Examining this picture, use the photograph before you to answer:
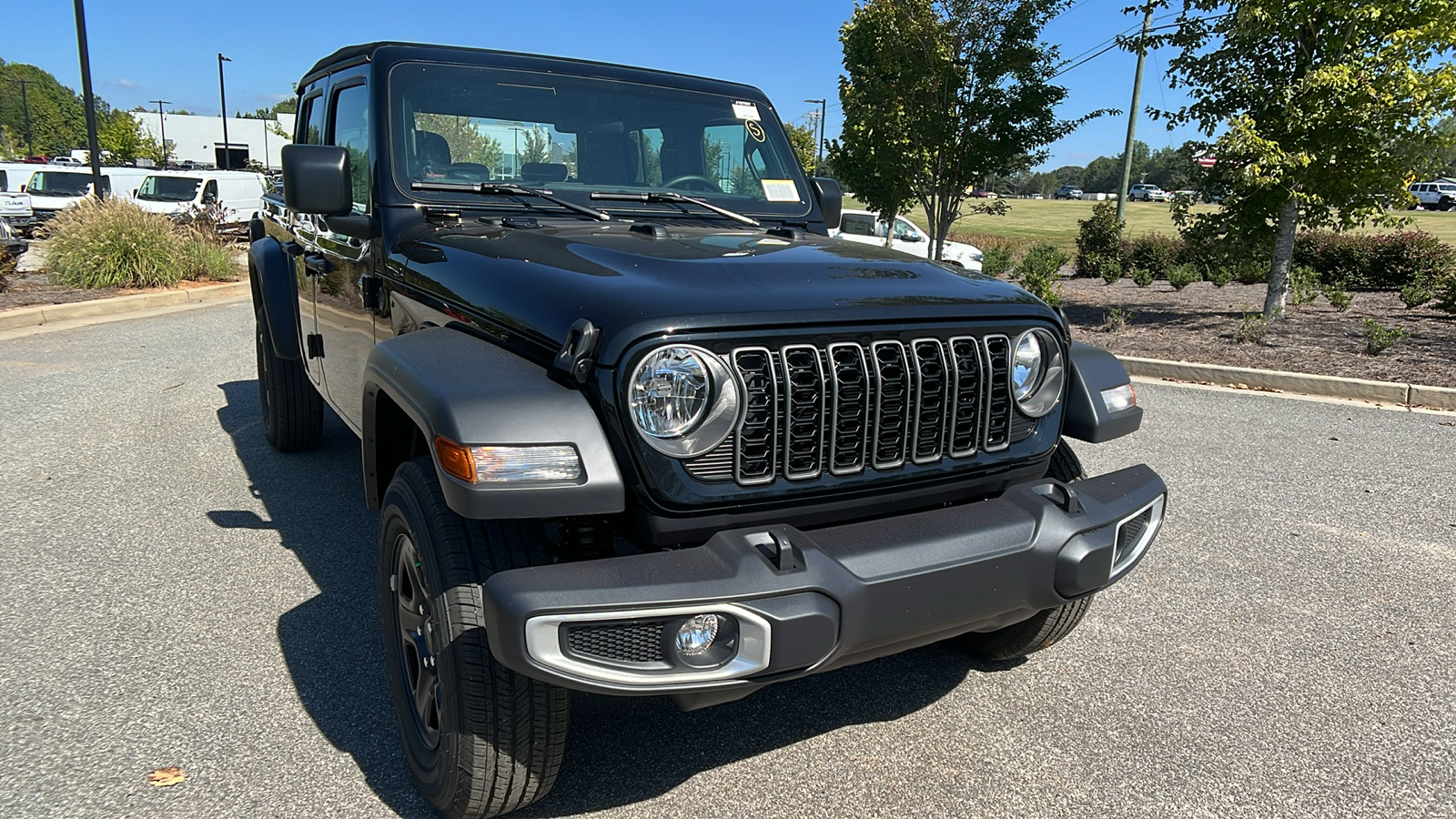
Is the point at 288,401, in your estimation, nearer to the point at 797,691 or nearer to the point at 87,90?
the point at 797,691

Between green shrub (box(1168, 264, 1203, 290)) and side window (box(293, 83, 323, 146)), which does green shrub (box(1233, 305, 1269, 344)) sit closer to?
green shrub (box(1168, 264, 1203, 290))

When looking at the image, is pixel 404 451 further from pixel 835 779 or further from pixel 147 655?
pixel 835 779

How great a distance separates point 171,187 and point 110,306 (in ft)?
42.5

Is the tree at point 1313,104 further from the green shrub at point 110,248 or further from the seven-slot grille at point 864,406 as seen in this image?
the green shrub at point 110,248

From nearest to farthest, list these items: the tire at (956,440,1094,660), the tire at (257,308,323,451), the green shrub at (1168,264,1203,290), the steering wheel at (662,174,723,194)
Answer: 1. the tire at (956,440,1094,660)
2. the steering wheel at (662,174,723,194)
3. the tire at (257,308,323,451)
4. the green shrub at (1168,264,1203,290)

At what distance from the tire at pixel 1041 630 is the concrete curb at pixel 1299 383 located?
19.4ft

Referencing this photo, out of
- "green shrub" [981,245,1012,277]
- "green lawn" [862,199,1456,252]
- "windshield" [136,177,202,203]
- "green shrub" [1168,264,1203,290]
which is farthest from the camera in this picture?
"green lawn" [862,199,1456,252]

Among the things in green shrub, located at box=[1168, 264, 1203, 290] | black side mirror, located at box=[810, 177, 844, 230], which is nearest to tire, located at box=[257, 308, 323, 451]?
black side mirror, located at box=[810, 177, 844, 230]

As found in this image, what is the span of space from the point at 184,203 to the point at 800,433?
22744 millimetres

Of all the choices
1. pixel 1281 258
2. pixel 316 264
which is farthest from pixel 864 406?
pixel 1281 258

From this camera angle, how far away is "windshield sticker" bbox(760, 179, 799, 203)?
391cm

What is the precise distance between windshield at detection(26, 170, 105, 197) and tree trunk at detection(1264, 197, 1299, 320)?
25251mm

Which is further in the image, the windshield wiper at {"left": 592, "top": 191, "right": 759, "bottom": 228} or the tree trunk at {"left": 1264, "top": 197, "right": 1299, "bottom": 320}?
the tree trunk at {"left": 1264, "top": 197, "right": 1299, "bottom": 320}

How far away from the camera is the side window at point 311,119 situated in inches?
169
